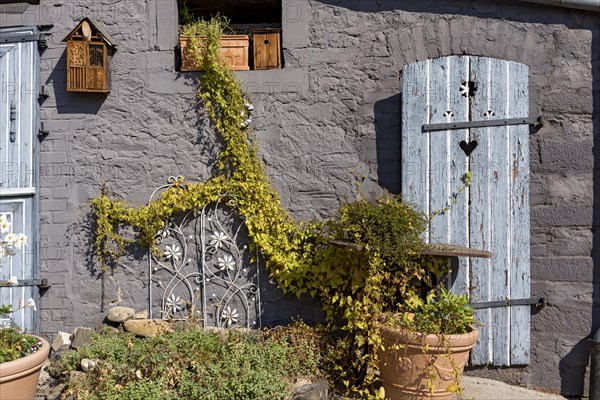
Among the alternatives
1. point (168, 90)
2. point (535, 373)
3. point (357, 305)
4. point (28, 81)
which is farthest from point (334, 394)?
point (28, 81)

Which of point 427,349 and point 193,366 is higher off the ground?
point 427,349

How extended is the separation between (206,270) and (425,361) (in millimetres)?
1874

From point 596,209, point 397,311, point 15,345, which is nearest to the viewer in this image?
point 15,345

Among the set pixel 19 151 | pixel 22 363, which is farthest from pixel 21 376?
pixel 19 151

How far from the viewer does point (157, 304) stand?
15.4ft

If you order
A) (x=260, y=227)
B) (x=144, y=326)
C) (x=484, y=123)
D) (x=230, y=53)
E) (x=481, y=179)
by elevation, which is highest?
(x=230, y=53)

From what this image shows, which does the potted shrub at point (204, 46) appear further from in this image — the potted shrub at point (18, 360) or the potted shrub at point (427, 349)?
the potted shrub at point (427, 349)

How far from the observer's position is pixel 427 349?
3646 mm

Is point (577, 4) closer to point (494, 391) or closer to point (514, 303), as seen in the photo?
point (514, 303)

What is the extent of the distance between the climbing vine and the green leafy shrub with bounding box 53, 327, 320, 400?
36 cm

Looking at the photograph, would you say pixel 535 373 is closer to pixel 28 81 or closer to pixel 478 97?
pixel 478 97

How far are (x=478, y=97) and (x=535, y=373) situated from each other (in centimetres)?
208

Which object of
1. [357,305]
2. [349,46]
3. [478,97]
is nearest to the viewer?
[357,305]

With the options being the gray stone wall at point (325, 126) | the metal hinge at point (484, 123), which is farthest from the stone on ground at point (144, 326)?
the metal hinge at point (484, 123)
